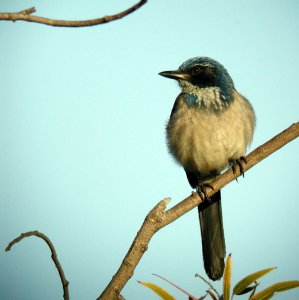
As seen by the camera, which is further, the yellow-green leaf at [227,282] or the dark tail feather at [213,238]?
the dark tail feather at [213,238]

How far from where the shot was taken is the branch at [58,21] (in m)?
1.86

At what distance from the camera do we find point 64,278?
2.44 m

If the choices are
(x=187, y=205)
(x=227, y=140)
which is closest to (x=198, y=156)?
(x=227, y=140)

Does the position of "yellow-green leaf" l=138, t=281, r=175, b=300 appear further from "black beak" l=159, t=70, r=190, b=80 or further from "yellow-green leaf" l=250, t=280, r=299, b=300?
"black beak" l=159, t=70, r=190, b=80

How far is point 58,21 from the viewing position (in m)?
1.90

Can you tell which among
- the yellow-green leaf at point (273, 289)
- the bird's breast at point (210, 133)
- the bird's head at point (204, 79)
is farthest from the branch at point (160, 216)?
the bird's head at point (204, 79)

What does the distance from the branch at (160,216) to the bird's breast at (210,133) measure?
1354 mm

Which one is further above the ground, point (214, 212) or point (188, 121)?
point (188, 121)

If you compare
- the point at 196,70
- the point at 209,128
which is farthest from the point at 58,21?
the point at 196,70

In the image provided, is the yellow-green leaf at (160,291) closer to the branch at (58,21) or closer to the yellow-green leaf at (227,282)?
the yellow-green leaf at (227,282)

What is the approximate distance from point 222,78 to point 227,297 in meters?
4.21

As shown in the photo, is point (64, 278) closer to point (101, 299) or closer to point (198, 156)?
point (101, 299)

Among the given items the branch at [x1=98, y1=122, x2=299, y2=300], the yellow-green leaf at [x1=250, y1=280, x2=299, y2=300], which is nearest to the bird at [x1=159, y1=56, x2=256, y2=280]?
the branch at [x1=98, y1=122, x2=299, y2=300]

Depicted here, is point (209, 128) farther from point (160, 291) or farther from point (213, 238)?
point (160, 291)
